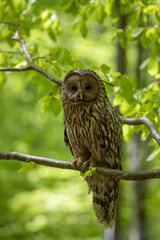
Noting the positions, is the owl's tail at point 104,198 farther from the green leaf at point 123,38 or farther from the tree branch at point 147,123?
the green leaf at point 123,38

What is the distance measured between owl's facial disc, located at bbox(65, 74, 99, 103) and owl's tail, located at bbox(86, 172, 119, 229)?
93 centimetres

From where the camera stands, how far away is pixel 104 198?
369cm

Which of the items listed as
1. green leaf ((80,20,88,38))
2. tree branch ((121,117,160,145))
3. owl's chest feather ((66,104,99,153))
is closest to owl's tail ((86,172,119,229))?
A: owl's chest feather ((66,104,99,153))

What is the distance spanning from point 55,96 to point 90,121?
0.66 meters

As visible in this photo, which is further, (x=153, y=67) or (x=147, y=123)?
(x=153, y=67)

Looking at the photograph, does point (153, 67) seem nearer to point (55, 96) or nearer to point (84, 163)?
point (55, 96)

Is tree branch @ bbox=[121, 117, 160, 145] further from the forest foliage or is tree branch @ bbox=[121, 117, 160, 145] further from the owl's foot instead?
the owl's foot

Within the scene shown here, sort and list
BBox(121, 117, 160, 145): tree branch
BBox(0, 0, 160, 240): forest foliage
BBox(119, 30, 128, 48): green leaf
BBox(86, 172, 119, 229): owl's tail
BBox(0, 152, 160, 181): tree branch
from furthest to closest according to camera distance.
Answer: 1. BBox(119, 30, 128, 48): green leaf
2. BBox(0, 0, 160, 240): forest foliage
3. BBox(86, 172, 119, 229): owl's tail
4. BBox(121, 117, 160, 145): tree branch
5. BBox(0, 152, 160, 181): tree branch

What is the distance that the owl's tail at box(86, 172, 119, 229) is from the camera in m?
3.64

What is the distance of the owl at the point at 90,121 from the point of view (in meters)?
3.23

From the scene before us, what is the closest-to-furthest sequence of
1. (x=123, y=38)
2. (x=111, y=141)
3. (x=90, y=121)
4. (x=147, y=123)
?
(x=147, y=123) → (x=90, y=121) → (x=111, y=141) → (x=123, y=38)

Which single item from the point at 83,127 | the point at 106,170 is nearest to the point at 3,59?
the point at 83,127

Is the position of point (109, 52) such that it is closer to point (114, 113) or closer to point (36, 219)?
point (36, 219)

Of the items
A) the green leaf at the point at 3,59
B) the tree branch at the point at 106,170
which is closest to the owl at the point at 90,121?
the tree branch at the point at 106,170
